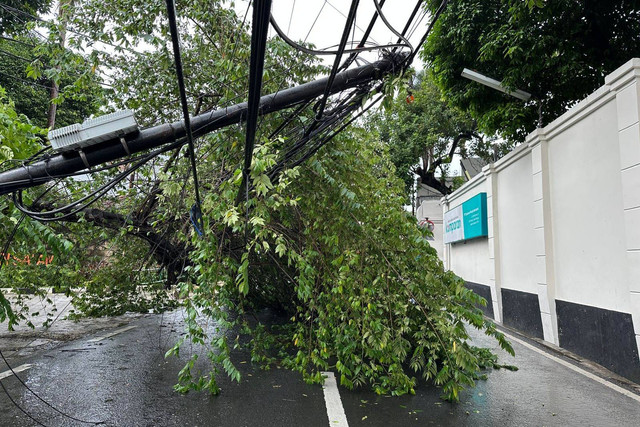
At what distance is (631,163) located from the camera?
561 centimetres

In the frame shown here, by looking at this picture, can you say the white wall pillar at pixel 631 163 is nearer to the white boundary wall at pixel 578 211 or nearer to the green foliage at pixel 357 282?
the white boundary wall at pixel 578 211

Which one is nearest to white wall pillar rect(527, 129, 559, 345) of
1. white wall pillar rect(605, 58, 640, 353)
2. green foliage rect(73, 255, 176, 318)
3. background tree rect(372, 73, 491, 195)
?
white wall pillar rect(605, 58, 640, 353)

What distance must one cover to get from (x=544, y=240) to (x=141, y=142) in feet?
23.0

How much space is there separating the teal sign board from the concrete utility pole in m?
8.60

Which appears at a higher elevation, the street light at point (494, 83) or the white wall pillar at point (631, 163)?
the street light at point (494, 83)

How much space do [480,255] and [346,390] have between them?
Result: 8.55 meters

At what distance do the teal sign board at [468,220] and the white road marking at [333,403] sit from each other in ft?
25.4

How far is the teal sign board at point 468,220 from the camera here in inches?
480

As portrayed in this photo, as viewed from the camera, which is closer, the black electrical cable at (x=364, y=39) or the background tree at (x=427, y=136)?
the black electrical cable at (x=364, y=39)

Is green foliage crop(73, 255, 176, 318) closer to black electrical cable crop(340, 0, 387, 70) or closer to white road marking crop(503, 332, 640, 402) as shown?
black electrical cable crop(340, 0, 387, 70)

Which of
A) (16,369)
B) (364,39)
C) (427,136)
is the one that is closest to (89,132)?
(364,39)

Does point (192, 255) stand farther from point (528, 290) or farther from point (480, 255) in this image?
point (480, 255)

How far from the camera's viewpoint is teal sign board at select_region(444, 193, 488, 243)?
40.0 feet

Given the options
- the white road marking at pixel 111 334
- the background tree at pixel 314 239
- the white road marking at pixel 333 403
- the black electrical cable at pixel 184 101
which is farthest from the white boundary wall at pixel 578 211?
the white road marking at pixel 111 334
